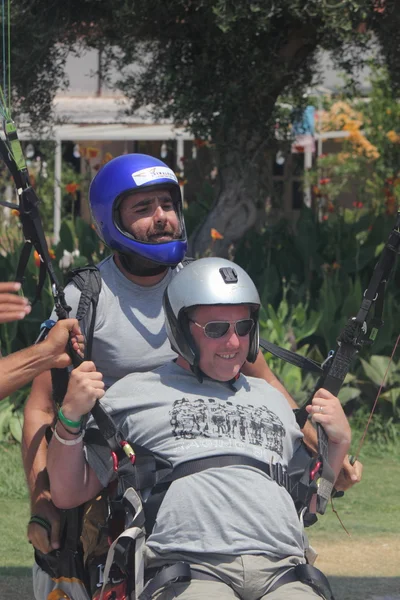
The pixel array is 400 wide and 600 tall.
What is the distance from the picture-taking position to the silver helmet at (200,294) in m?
3.43

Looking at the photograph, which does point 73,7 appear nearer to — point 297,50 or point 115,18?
point 115,18

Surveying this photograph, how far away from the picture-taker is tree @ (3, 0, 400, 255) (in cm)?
764

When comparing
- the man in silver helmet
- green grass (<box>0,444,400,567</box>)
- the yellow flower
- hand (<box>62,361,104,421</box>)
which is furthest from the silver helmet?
the yellow flower

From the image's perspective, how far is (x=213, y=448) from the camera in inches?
130

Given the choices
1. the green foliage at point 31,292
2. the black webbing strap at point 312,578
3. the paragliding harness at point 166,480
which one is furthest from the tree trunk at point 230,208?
the black webbing strap at point 312,578

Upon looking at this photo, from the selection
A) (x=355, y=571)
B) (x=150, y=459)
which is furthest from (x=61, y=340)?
(x=355, y=571)

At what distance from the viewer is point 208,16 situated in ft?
25.3

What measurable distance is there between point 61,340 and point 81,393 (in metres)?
0.24

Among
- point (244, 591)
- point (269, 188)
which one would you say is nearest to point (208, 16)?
point (269, 188)

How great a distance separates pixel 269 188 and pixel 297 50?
1154 mm

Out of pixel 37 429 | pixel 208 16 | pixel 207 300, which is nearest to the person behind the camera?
pixel 207 300

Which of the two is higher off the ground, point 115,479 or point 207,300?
point 207,300

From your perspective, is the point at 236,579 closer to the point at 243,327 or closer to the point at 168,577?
Answer: the point at 168,577

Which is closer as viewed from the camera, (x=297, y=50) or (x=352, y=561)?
(x=352, y=561)
